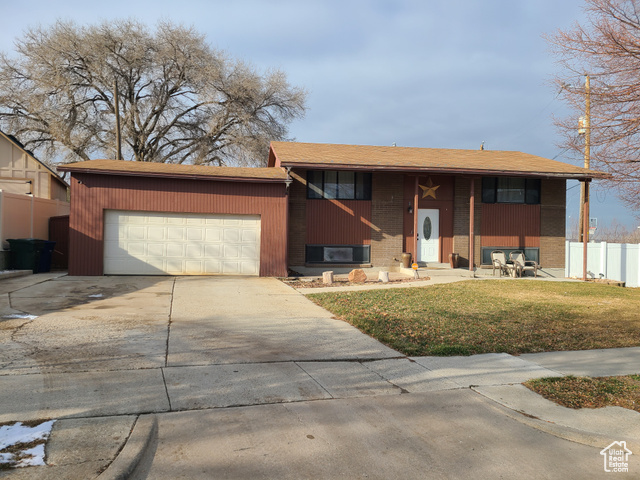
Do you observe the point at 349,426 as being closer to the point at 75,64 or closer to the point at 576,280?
the point at 576,280

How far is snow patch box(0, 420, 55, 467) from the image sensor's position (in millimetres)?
3436

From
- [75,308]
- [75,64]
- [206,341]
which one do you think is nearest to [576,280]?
[206,341]

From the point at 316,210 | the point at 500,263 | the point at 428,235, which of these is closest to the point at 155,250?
the point at 316,210

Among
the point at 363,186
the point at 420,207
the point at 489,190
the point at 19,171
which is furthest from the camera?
Answer: the point at 19,171

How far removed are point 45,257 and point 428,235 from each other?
14.1 meters

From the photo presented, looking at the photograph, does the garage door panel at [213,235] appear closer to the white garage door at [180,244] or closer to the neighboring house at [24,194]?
the white garage door at [180,244]

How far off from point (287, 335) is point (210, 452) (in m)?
4.09

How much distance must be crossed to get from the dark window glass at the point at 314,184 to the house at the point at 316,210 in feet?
0.14

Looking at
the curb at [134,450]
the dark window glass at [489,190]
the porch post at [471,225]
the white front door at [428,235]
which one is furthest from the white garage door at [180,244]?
the curb at [134,450]

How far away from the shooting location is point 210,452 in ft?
12.3

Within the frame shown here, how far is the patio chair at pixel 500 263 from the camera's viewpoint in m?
18.1

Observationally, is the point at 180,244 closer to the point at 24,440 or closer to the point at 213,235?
the point at 213,235

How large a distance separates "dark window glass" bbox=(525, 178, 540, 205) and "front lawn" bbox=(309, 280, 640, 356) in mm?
6753

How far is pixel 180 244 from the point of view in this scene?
52.5 ft
